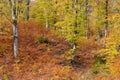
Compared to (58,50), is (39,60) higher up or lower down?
lower down

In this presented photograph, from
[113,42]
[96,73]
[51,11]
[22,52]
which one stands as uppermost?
[51,11]

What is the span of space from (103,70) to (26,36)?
9735 millimetres

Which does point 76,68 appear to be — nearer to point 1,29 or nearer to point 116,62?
point 116,62

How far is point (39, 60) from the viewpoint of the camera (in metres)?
22.7

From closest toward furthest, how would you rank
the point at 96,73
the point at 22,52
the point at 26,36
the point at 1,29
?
the point at 96,73 → the point at 22,52 → the point at 1,29 → the point at 26,36

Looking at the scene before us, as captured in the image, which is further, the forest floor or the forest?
the forest floor

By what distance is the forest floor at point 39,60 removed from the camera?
19250mm

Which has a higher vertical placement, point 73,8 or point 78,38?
point 73,8

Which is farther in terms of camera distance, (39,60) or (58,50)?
(58,50)

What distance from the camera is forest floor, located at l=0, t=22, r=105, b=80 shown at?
1925cm

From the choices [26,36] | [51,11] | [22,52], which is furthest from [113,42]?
[51,11]

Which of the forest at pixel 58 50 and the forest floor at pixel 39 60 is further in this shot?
the forest floor at pixel 39 60

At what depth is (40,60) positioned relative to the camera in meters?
22.7

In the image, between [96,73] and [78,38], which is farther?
[78,38]
